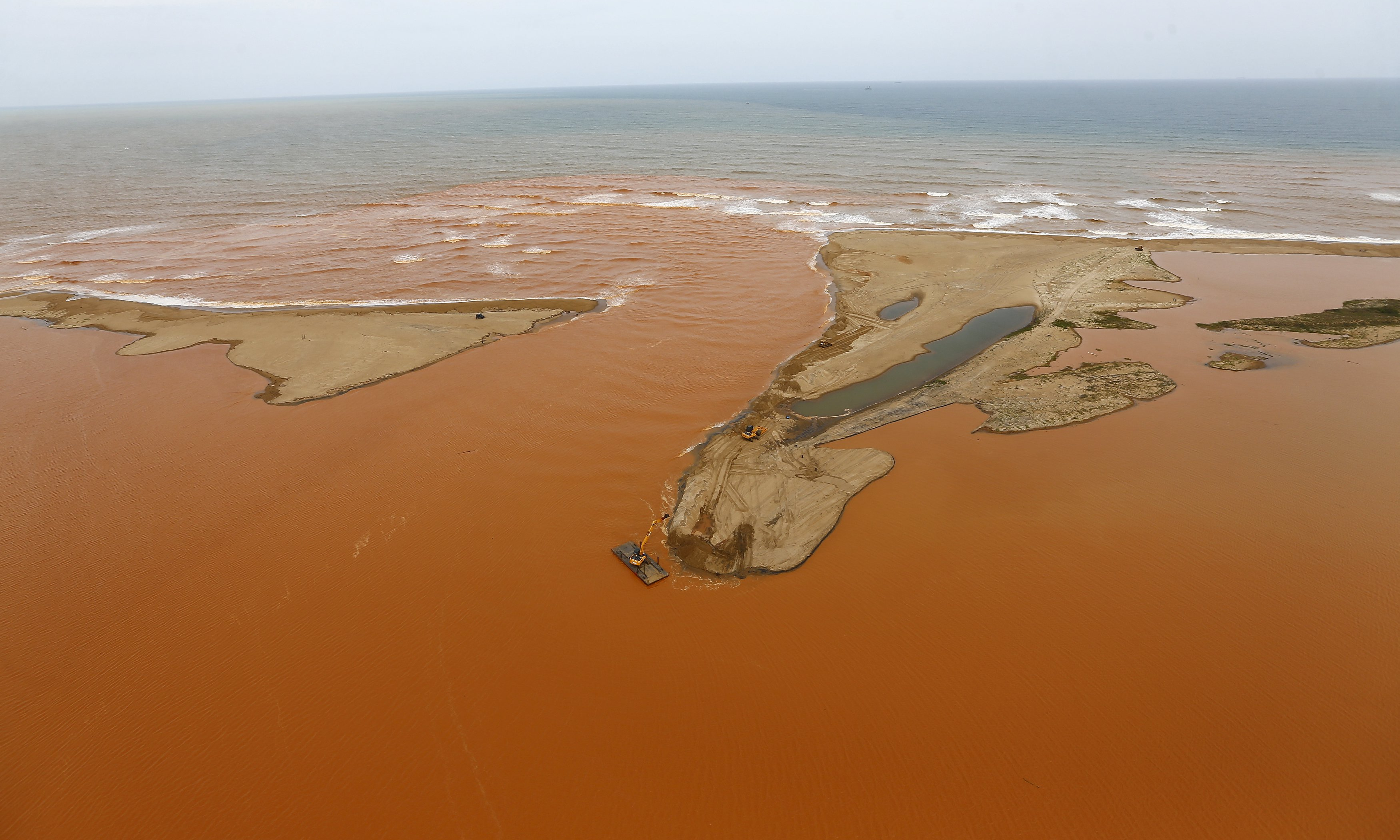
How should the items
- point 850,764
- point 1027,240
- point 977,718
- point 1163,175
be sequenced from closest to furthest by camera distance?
point 850,764 < point 977,718 < point 1027,240 < point 1163,175

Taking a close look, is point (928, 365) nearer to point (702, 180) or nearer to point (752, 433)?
point (752, 433)

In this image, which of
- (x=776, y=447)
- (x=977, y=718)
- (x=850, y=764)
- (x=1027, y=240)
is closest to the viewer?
(x=850, y=764)

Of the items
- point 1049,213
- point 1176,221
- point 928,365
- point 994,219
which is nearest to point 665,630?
point 928,365

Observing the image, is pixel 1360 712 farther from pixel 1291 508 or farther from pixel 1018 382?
pixel 1018 382

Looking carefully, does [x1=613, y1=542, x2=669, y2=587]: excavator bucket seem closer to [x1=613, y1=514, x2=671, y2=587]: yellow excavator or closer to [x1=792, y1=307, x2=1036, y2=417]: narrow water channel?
[x1=613, y1=514, x2=671, y2=587]: yellow excavator

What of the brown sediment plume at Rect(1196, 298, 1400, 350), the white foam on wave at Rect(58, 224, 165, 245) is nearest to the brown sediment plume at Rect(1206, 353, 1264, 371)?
the brown sediment plume at Rect(1196, 298, 1400, 350)

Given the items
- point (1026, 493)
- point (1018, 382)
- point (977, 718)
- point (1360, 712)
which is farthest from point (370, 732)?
point (1018, 382)

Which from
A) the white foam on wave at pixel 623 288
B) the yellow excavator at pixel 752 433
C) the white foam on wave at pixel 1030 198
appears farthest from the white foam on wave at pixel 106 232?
the white foam on wave at pixel 1030 198
